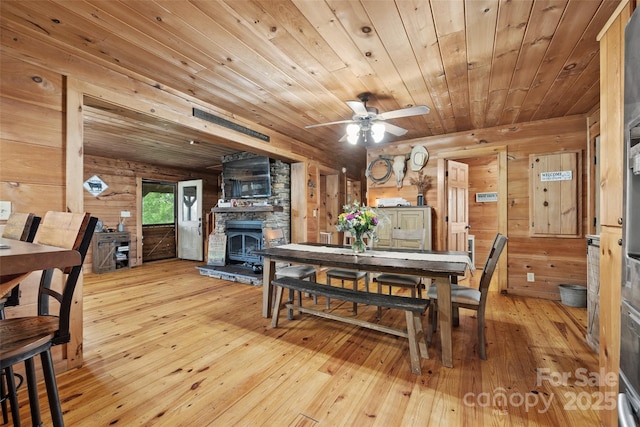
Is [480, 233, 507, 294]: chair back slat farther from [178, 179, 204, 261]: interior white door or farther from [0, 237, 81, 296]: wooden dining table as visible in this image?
[178, 179, 204, 261]: interior white door

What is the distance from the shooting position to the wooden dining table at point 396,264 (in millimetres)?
2006

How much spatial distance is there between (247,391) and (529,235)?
4089 millimetres

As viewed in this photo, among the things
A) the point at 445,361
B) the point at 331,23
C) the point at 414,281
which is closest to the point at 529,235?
the point at 414,281

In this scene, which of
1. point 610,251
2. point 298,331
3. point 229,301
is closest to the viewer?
point 610,251

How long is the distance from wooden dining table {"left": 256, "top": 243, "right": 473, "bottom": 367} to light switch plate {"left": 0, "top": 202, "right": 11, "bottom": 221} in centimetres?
182

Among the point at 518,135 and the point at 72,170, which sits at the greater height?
the point at 518,135

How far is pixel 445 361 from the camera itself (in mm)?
2008

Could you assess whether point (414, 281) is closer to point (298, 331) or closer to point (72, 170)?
point (298, 331)

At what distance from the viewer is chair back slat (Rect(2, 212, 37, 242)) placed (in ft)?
4.60

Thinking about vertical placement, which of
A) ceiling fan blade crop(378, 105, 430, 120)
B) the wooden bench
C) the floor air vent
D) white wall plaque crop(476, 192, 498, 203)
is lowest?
the wooden bench

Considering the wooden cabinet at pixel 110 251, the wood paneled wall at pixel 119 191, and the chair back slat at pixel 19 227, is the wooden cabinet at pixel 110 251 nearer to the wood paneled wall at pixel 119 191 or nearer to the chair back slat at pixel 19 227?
the wood paneled wall at pixel 119 191

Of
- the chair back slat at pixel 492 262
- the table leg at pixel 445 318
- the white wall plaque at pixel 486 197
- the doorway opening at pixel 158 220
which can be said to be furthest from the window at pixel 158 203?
the white wall plaque at pixel 486 197

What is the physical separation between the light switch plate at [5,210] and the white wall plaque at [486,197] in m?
6.96

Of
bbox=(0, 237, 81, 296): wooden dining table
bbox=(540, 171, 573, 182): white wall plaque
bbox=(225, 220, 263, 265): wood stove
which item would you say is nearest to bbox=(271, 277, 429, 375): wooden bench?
bbox=(0, 237, 81, 296): wooden dining table
